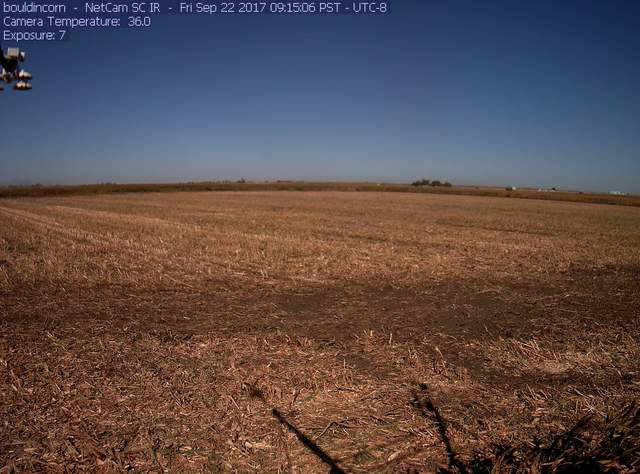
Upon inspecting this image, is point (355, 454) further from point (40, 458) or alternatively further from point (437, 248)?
point (437, 248)

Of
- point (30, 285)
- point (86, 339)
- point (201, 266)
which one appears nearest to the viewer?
point (86, 339)

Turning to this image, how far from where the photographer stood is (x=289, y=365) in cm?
467

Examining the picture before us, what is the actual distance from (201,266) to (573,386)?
861cm

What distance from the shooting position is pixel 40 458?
9.80 feet

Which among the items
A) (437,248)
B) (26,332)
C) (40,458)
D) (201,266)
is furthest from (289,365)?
(437,248)

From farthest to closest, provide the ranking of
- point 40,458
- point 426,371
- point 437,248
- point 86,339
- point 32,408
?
point 437,248, point 86,339, point 426,371, point 32,408, point 40,458

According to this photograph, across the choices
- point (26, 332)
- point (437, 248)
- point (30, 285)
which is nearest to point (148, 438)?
point (26, 332)

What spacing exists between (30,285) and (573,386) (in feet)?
33.3

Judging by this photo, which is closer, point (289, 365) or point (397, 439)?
point (397, 439)

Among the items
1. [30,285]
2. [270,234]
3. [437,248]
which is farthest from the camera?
[270,234]

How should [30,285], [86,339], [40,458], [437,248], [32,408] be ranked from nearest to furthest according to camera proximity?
1. [40,458]
2. [32,408]
3. [86,339]
4. [30,285]
5. [437,248]

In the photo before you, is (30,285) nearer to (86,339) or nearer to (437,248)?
(86,339)

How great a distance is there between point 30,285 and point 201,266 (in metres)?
3.73

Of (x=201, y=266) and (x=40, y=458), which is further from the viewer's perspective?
(x=201, y=266)
